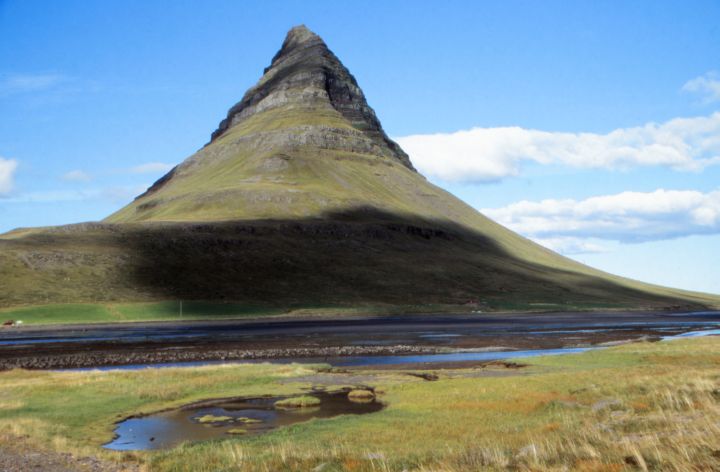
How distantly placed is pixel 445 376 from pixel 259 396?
1484 centimetres

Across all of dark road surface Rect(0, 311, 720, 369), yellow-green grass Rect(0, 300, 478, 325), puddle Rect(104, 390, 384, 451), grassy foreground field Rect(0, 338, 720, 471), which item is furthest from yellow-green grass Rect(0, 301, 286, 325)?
puddle Rect(104, 390, 384, 451)

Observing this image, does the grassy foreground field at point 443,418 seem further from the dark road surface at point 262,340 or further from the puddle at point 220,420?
the dark road surface at point 262,340

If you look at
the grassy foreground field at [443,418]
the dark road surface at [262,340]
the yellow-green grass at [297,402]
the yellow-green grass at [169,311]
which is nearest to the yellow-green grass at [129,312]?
the yellow-green grass at [169,311]

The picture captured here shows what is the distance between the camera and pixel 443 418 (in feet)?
112

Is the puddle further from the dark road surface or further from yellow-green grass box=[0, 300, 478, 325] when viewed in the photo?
yellow-green grass box=[0, 300, 478, 325]

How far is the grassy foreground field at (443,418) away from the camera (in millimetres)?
20344

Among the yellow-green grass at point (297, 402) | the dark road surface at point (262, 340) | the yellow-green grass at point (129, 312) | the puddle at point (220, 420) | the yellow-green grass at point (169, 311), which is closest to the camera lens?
the puddle at point (220, 420)

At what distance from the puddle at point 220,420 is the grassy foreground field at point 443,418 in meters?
1.32

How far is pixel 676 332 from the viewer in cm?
10481

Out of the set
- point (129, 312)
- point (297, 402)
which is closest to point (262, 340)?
point (297, 402)

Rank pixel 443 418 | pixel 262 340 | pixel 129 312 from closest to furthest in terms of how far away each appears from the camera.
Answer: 1. pixel 443 418
2. pixel 262 340
3. pixel 129 312

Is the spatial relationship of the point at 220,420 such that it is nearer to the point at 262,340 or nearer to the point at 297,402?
the point at 297,402

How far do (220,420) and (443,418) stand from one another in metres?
11.8

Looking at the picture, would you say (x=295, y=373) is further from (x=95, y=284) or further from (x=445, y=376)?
(x=95, y=284)
